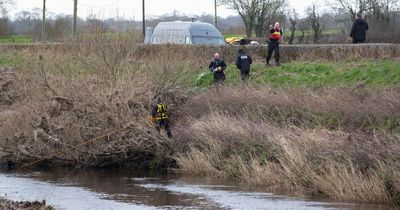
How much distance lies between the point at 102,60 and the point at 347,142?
401 inches

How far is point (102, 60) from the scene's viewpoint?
26.0 meters

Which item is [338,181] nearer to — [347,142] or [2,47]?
[347,142]

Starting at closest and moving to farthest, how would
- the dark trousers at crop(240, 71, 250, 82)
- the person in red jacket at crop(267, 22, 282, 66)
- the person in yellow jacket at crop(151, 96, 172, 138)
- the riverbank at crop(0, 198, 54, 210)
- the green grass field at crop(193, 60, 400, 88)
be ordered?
the riverbank at crop(0, 198, 54, 210), the person in yellow jacket at crop(151, 96, 172, 138), the green grass field at crop(193, 60, 400, 88), the dark trousers at crop(240, 71, 250, 82), the person in red jacket at crop(267, 22, 282, 66)

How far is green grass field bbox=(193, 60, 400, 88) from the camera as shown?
25172mm

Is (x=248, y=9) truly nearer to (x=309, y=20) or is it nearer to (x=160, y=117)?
(x=309, y=20)

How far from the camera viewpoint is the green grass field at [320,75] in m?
25.2

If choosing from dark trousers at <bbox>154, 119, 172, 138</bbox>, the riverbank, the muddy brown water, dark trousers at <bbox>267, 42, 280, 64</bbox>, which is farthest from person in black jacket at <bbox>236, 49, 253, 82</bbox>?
the riverbank

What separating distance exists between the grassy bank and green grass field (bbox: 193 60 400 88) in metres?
0.04

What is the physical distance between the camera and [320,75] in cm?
2709

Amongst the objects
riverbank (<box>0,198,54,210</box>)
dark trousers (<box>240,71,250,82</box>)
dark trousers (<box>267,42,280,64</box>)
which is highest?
dark trousers (<box>267,42,280,64</box>)

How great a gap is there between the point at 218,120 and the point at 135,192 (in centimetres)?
364

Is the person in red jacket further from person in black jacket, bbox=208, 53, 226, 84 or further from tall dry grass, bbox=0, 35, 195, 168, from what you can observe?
tall dry grass, bbox=0, 35, 195, 168

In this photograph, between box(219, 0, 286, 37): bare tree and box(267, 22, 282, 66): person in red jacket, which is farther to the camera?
box(219, 0, 286, 37): bare tree

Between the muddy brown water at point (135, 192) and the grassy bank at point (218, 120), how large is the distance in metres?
0.53
